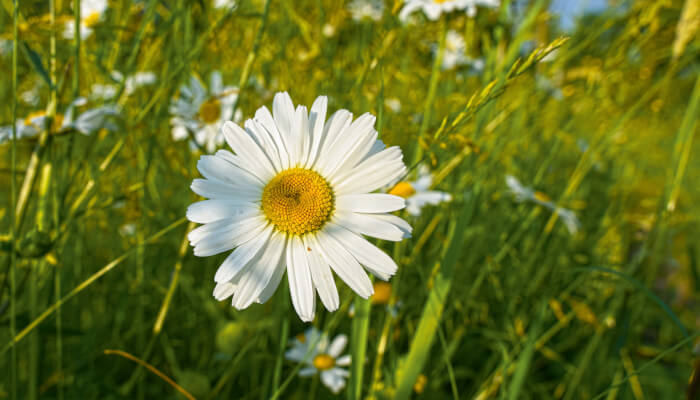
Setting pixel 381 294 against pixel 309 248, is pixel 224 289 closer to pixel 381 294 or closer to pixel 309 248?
pixel 309 248

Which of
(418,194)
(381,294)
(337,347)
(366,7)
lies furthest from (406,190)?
(366,7)

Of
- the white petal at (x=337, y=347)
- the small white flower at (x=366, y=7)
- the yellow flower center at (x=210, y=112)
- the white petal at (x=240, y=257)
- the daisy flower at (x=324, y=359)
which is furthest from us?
the small white flower at (x=366, y=7)

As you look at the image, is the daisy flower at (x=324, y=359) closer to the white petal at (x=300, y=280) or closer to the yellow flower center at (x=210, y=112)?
the white petal at (x=300, y=280)

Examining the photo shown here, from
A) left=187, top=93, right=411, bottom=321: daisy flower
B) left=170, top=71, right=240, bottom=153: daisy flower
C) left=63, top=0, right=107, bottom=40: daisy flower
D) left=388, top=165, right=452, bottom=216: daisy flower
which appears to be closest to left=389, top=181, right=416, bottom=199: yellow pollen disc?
left=388, top=165, right=452, bottom=216: daisy flower

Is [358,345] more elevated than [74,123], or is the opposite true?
[74,123]

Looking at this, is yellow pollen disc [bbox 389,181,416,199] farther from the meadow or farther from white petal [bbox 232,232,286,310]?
white petal [bbox 232,232,286,310]

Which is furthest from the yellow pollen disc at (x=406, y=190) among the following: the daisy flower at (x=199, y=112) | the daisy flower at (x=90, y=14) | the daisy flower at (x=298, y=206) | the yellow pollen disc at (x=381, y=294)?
the daisy flower at (x=90, y=14)
